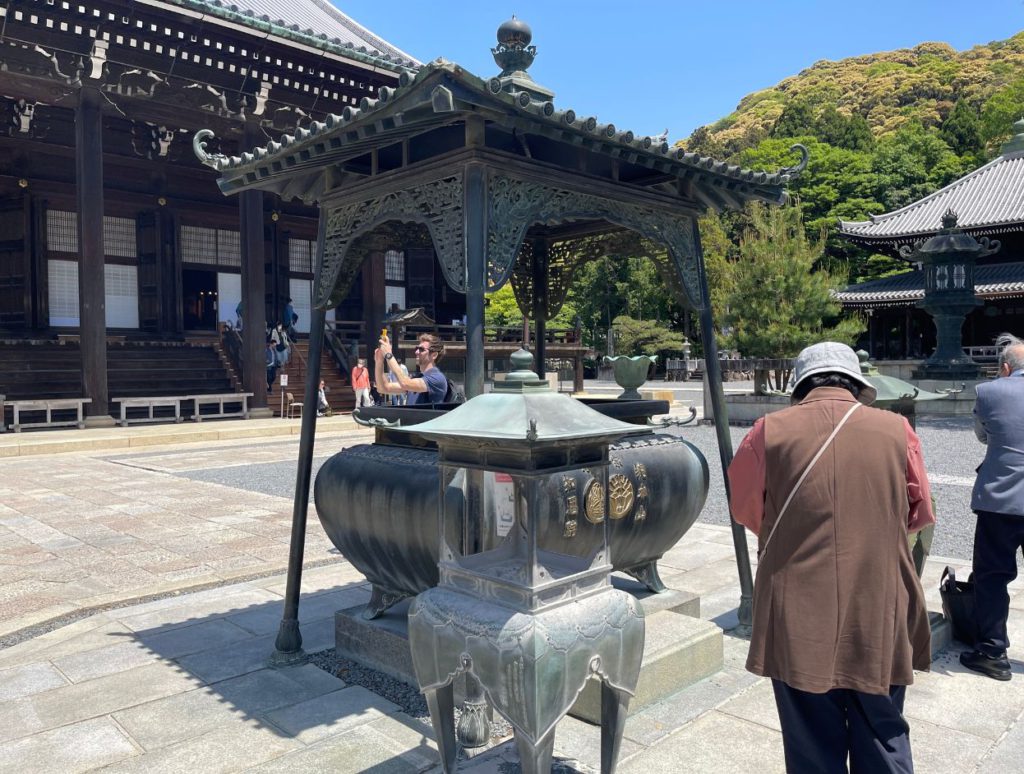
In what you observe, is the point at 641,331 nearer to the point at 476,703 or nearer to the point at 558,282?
the point at 558,282

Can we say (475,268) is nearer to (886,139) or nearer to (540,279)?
(540,279)

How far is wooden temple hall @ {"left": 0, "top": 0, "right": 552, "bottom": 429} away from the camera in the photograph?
14.6m

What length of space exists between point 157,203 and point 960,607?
Answer: 1995 centimetres

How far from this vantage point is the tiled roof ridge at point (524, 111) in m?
3.43

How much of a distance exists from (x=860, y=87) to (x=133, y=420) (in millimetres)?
91489

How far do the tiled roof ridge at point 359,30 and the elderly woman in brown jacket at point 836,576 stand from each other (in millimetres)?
19736

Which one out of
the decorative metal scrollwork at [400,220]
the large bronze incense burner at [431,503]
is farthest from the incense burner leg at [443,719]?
the decorative metal scrollwork at [400,220]

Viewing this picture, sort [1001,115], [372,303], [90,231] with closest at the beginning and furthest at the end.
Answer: [90,231]
[372,303]
[1001,115]

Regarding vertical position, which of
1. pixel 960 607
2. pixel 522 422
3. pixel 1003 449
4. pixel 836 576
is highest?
pixel 522 422

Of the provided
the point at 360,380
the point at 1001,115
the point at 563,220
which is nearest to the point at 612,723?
the point at 563,220

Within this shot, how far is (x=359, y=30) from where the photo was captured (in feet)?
68.2

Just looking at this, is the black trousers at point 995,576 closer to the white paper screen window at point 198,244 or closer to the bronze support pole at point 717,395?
the bronze support pole at point 717,395

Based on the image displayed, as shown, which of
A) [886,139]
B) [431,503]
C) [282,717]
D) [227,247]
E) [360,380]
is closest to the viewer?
[282,717]

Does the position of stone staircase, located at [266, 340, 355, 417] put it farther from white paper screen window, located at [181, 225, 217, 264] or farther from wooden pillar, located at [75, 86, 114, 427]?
wooden pillar, located at [75, 86, 114, 427]
